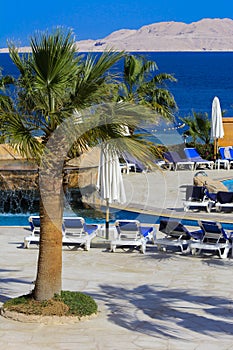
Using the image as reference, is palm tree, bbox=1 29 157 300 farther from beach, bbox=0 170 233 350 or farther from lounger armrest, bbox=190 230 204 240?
lounger armrest, bbox=190 230 204 240

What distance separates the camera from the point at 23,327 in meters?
9.26

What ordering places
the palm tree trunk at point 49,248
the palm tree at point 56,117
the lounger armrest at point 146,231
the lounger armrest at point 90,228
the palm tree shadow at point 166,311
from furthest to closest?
the lounger armrest at point 90,228, the lounger armrest at point 146,231, the palm tree trunk at point 49,248, the palm tree shadow at point 166,311, the palm tree at point 56,117

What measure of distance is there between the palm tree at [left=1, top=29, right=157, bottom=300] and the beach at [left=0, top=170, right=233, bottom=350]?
96cm

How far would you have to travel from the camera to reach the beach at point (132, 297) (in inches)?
346

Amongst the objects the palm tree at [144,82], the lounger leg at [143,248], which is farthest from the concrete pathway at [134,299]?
the palm tree at [144,82]

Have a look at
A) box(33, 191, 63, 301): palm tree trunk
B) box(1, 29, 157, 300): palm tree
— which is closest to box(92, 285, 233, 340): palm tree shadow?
box(33, 191, 63, 301): palm tree trunk

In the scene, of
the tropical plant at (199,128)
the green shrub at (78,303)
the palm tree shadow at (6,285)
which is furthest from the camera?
the tropical plant at (199,128)

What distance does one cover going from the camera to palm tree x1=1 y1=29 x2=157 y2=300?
9.00 m

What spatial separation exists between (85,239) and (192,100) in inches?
3001

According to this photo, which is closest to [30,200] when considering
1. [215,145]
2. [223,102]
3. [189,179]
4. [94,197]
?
[94,197]

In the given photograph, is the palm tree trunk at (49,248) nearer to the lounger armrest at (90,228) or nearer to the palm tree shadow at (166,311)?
the palm tree shadow at (166,311)

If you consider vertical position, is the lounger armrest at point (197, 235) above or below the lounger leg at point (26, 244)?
above

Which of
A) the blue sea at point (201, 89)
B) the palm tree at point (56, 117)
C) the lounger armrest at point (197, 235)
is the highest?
the blue sea at point (201, 89)

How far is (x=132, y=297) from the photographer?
35.4 ft
